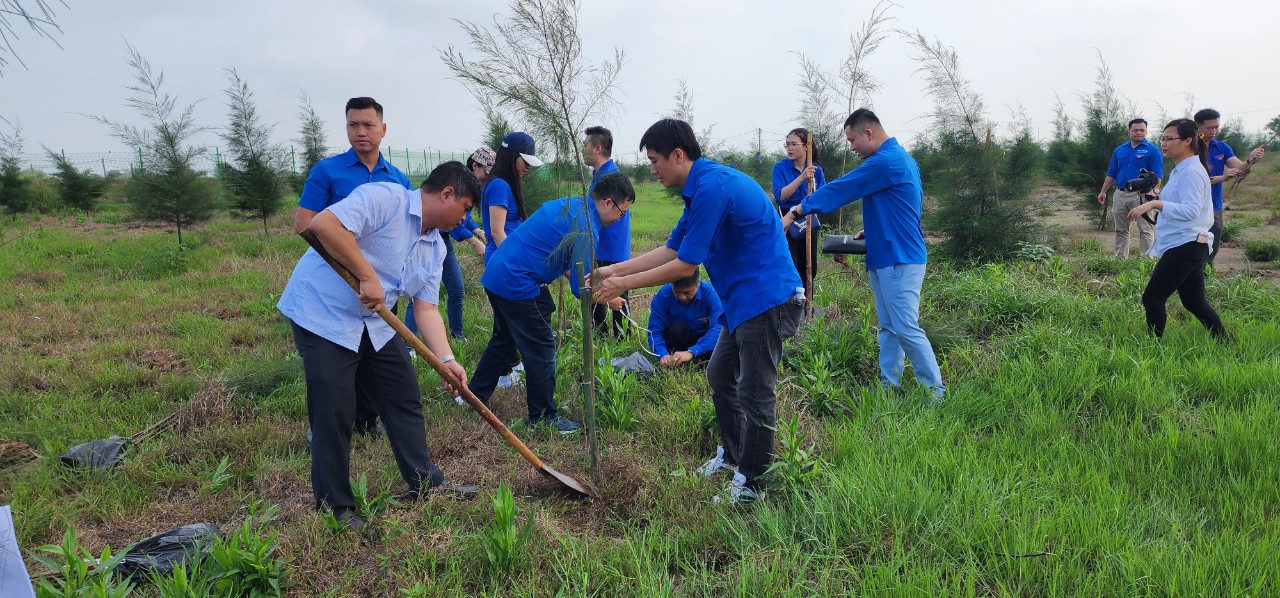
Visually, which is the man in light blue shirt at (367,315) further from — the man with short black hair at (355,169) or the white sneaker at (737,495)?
the white sneaker at (737,495)

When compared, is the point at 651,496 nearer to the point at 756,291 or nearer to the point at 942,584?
the point at 756,291

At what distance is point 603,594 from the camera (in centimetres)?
233

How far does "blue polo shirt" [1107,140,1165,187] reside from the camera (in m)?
7.74

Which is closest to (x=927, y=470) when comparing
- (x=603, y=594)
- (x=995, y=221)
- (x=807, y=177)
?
(x=603, y=594)

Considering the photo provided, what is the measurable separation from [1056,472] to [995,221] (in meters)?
5.75

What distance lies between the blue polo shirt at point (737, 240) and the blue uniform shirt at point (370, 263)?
46.4 inches

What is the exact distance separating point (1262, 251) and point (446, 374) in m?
9.92

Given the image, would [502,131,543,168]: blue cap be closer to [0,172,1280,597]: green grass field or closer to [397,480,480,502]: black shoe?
[0,172,1280,597]: green grass field

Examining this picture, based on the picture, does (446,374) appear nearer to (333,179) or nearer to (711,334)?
(333,179)

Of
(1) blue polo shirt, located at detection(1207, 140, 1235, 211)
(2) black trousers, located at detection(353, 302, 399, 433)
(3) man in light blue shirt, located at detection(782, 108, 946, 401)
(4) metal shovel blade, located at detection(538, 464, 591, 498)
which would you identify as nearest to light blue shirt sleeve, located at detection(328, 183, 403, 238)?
(2) black trousers, located at detection(353, 302, 399, 433)

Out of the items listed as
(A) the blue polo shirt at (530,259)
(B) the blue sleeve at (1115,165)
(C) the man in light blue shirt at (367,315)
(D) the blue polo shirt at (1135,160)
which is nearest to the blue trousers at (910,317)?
(A) the blue polo shirt at (530,259)

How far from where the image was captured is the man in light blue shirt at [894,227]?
402cm

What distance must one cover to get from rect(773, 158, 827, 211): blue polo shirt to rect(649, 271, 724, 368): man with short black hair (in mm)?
1862

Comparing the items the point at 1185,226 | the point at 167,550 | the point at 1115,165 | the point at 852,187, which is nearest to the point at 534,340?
the point at 167,550
